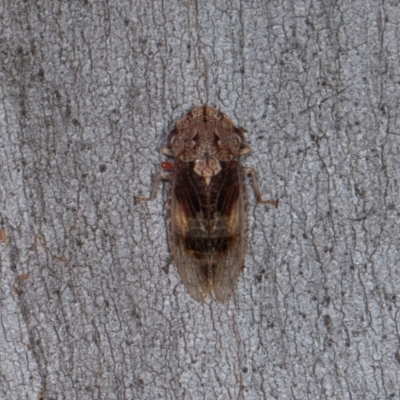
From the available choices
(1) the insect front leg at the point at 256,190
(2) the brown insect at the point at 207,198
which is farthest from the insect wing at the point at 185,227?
(1) the insect front leg at the point at 256,190

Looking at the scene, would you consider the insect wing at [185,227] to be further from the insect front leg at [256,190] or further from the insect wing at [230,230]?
the insect front leg at [256,190]

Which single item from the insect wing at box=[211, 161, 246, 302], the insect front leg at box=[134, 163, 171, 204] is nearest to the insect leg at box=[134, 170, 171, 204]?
the insect front leg at box=[134, 163, 171, 204]

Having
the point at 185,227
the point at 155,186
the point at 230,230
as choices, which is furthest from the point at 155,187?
the point at 230,230

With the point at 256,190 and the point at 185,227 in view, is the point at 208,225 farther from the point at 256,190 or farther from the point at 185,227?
the point at 256,190

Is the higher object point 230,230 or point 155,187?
point 155,187

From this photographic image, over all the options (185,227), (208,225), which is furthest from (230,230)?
(185,227)

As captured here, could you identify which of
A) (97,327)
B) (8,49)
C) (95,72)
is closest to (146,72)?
(95,72)
